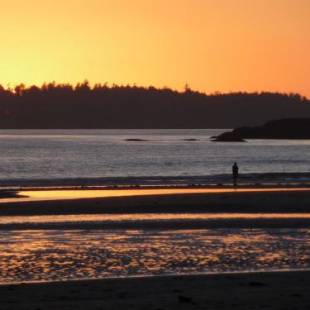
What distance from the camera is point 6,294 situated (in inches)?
633

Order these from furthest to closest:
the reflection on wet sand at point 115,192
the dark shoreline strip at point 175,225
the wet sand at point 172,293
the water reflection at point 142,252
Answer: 1. the reflection on wet sand at point 115,192
2. the dark shoreline strip at point 175,225
3. the water reflection at point 142,252
4. the wet sand at point 172,293

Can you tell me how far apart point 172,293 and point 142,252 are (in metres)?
6.19

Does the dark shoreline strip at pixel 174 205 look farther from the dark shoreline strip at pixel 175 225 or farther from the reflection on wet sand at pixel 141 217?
the dark shoreline strip at pixel 175 225

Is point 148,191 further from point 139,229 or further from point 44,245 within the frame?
point 44,245

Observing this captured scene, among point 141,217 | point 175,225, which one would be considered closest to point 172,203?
point 141,217

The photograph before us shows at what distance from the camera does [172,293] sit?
1617 cm

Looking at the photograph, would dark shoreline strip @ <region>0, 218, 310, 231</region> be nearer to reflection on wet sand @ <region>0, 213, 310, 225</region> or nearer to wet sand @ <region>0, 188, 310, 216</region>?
reflection on wet sand @ <region>0, 213, 310, 225</region>

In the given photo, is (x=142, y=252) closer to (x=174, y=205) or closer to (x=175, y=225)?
(x=175, y=225)

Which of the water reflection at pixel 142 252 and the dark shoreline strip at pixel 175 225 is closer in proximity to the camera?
the water reflection at pixel 142 252

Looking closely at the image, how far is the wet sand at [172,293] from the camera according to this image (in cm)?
1486

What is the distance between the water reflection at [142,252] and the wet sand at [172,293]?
125 cm

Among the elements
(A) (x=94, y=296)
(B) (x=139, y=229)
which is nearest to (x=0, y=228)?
(B) (x=139, y=229)

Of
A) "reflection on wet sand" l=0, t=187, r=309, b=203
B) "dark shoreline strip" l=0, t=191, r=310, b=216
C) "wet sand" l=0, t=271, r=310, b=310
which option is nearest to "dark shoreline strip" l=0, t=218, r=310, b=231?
"dark shoreline strip" l=0, t=191, r=310, b=216

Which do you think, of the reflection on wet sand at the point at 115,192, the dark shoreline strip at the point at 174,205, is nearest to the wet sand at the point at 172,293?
the dark shoreline strip at the point at 174,205
